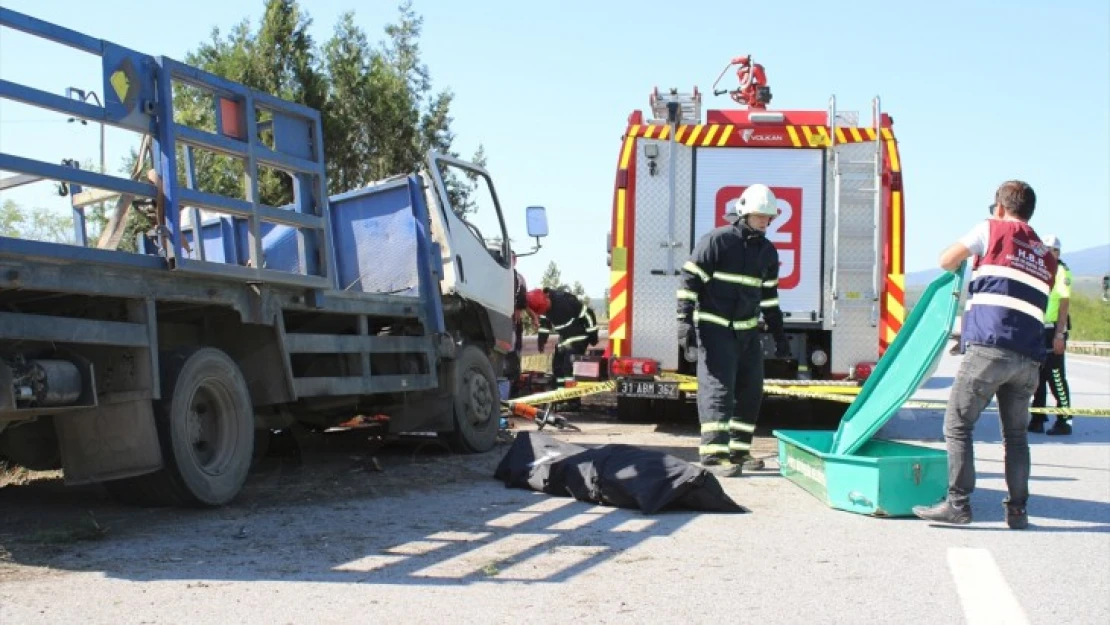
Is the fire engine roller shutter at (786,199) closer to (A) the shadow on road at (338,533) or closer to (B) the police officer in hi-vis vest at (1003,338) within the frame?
(A) the shadow on road at (338,533)

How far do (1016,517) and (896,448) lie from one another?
3.93ft

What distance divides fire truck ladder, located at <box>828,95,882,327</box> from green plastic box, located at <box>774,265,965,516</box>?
4.11m

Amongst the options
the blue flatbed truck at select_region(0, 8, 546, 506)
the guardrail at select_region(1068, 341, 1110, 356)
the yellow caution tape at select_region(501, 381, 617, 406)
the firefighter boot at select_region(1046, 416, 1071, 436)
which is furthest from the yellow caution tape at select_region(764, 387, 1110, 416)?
the guardrail at select_region(1068, 341, 1110, 356)

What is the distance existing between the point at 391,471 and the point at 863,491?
3570 millimetres

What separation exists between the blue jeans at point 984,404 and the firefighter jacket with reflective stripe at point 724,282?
2.28m

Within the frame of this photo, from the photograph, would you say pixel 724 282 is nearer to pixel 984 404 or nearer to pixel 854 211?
pixel 984 404

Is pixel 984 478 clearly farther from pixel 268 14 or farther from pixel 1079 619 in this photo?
pixel 268 14

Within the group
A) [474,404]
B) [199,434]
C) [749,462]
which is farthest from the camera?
[474,404]

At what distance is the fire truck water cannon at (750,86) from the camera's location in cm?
1287

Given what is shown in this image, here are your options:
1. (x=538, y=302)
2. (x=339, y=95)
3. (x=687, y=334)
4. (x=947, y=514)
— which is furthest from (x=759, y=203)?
(x=339, y=95)

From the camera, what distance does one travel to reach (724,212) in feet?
37.9

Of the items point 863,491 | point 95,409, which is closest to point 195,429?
point 95,409

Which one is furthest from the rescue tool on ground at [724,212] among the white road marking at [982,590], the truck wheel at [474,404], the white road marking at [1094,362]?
the white road marking at [1094,362]

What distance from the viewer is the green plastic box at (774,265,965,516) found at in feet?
21.2
